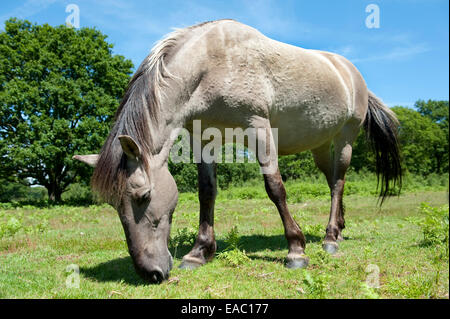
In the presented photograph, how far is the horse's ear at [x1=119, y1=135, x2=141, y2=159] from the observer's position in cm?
259

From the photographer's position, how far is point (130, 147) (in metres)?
2.68

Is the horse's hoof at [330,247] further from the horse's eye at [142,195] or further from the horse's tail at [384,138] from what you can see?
the horse's eye at [142,195]

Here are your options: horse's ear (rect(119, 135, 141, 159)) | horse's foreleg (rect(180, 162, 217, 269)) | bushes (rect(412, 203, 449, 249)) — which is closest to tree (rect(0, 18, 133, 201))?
horse's foreleg (rect(180, 162, 217, 269))

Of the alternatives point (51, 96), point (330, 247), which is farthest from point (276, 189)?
point (51, 96)

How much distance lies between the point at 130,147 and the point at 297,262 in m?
2.05

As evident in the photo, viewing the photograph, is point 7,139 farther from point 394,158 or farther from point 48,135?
point 394,158

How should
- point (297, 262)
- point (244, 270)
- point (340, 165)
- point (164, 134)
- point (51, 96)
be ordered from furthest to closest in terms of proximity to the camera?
point (51, 96)
point (340, 165)
point (297, 262)
point (244, 270)
point (164, 134)

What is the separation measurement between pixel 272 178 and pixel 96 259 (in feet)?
7.68

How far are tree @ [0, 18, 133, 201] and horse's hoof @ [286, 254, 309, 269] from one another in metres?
16.4

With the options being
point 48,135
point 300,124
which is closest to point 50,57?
point 48,135

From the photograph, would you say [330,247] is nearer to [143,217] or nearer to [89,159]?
[143,217]

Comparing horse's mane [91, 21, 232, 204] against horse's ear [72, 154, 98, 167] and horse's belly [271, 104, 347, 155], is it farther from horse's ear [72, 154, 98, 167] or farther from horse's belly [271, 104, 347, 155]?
horse's belly [271, 104, 347, 155]

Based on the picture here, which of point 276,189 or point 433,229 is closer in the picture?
point 276,189
